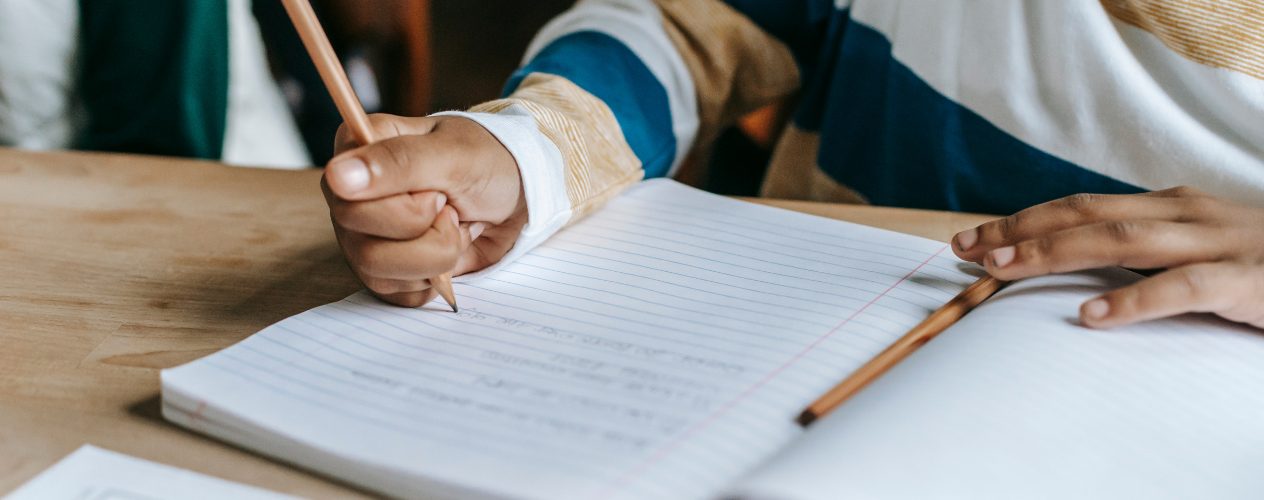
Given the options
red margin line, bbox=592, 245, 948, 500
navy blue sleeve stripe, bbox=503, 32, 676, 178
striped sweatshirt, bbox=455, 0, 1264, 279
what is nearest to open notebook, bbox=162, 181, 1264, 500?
red margin line, bbox=592, 245, 948, 500

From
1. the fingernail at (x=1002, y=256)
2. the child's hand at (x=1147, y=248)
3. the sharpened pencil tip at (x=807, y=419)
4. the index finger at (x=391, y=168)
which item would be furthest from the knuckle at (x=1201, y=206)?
the index finger at (x=391, y=168)

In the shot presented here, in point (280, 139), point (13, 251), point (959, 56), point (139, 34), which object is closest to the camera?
point (13, 251)

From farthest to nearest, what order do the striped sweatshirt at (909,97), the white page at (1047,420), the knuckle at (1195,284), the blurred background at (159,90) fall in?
the blurred background at (159,90)
the striped sweatshirt at (909,97)
the knuckle at (1195,284)
the white page at (1047,420)

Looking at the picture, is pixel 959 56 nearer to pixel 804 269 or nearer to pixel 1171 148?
pixel 1171 148

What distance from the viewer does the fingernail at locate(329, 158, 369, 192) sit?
0.33m

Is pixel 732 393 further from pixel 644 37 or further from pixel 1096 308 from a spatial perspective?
pixel 644 37

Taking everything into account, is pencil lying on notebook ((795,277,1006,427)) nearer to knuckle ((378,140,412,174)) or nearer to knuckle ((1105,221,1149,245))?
knuckle ((1105,221,1149,245))

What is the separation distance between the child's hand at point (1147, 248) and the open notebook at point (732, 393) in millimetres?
13

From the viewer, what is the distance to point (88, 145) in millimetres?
887

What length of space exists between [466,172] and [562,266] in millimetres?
79

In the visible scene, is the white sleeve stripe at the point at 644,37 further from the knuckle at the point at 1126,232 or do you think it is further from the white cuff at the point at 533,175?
the knuckle at the point at 1126,232

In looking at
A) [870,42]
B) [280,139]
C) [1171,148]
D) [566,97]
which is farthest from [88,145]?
[1171,148]

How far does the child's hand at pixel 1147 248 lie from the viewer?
0.33 metres

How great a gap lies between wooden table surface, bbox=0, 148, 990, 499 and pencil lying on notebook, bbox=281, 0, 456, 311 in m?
0.11
